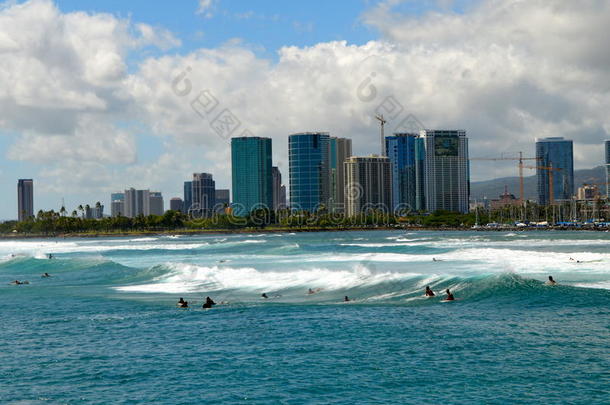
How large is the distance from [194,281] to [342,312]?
20.2m

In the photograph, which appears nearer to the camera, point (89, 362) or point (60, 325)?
point (89, 362)

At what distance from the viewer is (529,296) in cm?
3247

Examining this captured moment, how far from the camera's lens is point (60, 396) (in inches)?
707

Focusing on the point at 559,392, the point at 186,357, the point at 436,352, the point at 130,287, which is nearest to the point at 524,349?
the point at 436,352

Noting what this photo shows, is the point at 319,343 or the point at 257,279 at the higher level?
the point at 319,343

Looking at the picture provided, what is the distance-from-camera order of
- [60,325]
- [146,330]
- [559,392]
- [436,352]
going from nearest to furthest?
[559,392] < [436,352] < [146,330] < [60,325]

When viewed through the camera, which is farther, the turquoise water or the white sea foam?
the white sea foam

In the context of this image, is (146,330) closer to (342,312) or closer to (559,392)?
(342,312)

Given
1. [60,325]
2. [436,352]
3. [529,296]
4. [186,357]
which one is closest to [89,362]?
[186,357]

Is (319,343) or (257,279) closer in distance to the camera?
(319,343)

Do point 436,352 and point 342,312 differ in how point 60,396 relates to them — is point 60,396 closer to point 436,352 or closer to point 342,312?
point 436,352

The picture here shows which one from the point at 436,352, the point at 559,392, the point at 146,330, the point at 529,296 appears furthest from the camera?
the point at 529,296

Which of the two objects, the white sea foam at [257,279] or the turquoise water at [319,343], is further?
the white sea foam at [257,279]

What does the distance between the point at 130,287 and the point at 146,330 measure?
63.4ft
